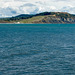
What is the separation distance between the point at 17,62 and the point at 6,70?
6.07 m

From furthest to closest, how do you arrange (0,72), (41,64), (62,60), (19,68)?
(62,60) → (41,64) → (19,68) → (0,72)

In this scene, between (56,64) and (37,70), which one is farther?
(56,64)

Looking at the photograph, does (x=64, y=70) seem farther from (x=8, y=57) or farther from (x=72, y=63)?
(x=8, y=57)

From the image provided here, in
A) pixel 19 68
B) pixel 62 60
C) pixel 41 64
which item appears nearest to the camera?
pixel 19 68

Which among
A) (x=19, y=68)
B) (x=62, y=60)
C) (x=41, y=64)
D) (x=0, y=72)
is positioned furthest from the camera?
(x=62, y=60)

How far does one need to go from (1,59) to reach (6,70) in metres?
9.25

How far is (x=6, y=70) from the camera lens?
125 feet

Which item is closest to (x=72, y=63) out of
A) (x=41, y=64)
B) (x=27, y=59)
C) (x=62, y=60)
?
(x=62, y=60)

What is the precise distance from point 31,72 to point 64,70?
629 cm

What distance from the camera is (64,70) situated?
126 feet

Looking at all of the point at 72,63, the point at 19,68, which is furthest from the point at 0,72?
the point at 72,63

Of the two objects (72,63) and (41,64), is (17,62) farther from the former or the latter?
(72,63)

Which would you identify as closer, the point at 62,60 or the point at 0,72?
the point at 0,72

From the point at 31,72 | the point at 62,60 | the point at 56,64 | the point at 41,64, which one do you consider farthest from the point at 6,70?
the point at 62,60
